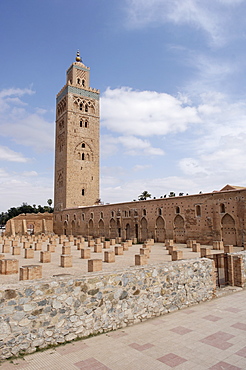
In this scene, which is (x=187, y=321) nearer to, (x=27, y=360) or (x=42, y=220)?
(x=27, y=360)

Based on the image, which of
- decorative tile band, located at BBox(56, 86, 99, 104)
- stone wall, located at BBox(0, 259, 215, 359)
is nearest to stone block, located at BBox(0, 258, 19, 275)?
stone wall, located at BBox(0, 259, 215, 359)

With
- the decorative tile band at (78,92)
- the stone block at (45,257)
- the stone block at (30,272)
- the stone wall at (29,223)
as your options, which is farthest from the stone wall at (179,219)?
the decorative tile band at (78,92)

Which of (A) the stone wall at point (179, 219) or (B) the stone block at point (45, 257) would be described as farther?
(A) the stone wall at point (179, 219)

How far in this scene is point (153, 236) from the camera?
853 inches

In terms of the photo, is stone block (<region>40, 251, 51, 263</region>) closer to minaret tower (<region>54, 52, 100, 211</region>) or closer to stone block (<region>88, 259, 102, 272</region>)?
stone block (<region>88, 259, 102, 272</region>)

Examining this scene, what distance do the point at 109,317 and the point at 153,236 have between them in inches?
685

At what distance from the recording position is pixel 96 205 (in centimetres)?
2922

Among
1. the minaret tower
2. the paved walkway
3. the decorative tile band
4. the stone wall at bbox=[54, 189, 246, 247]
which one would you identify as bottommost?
the paved walkway

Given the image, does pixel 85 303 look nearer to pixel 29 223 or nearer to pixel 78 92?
pixel 29 223

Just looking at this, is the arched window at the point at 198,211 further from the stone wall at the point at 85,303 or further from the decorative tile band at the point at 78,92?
the decorative tile band at the point at 78,92

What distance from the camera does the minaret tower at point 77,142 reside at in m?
35.5

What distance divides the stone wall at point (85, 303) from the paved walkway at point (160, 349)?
170 mm

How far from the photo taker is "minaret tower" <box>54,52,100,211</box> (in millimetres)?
35500

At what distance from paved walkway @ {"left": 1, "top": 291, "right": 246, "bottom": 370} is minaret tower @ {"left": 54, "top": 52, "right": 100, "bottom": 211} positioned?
30.8 m
